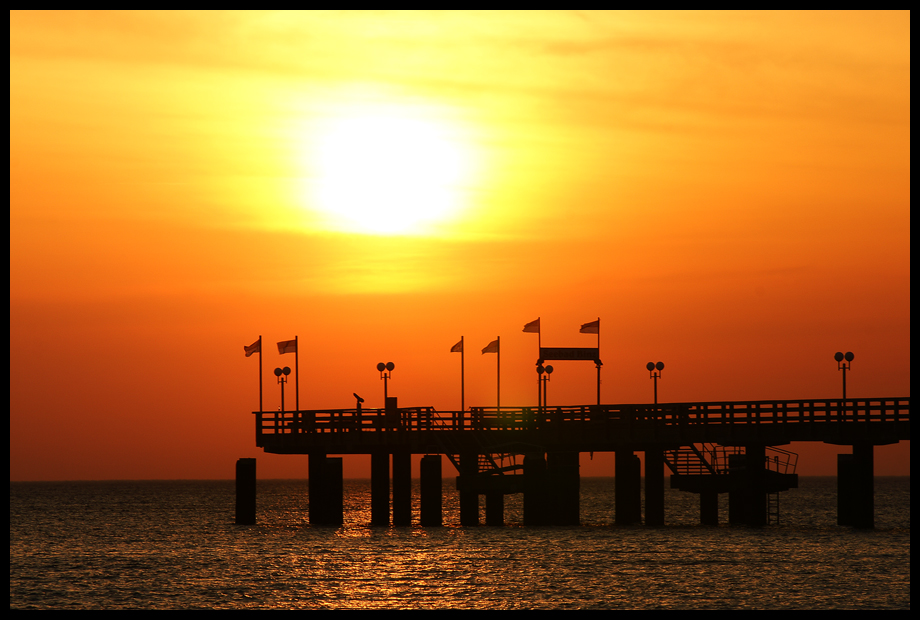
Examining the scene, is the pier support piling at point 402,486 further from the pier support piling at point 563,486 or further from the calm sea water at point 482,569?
the pier support piling at point 563,486

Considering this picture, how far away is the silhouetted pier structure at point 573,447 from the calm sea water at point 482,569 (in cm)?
152

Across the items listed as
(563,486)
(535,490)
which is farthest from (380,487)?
(563,486)

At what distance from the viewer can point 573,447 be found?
57188mm

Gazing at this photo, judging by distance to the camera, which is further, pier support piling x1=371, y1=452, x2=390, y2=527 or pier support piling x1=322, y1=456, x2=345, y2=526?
pier support piling x1=371, y1=452, x2=390, y2=527

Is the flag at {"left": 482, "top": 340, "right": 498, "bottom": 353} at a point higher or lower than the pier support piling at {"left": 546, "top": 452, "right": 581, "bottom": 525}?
higher

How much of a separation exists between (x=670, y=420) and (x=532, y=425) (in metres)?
5.98

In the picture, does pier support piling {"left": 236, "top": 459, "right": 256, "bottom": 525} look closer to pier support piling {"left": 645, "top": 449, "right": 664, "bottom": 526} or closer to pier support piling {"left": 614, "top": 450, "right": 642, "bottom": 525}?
pier support piling {"left": 614, "top": 450, "right": 642, "bottom": 525}

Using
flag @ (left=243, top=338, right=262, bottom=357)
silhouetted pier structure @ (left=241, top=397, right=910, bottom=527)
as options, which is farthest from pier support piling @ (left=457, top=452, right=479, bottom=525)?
flag @ (left=243, top=338, right=262, bottom=357)

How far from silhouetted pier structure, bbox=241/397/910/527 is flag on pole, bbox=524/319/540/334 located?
9.65 meters

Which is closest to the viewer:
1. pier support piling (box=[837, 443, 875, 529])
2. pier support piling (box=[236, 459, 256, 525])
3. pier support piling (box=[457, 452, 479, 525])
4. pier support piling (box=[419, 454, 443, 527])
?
pier support piling (box=[837, 443, 875, 529])

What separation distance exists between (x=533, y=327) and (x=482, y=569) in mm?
22261

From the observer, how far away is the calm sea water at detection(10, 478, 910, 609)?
42.1m

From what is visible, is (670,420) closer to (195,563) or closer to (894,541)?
(894,541)

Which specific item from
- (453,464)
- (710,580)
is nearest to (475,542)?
(453,464)
